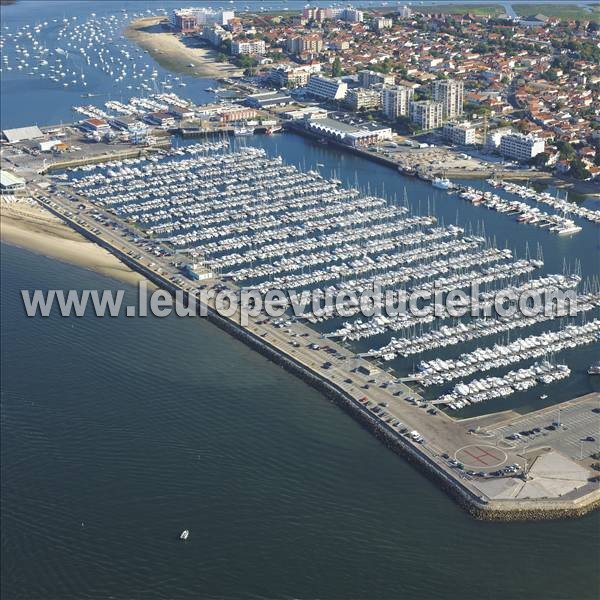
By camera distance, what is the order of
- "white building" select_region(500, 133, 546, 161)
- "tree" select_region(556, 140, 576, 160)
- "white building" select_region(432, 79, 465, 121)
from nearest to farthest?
"tree" select_region(556, 140, 576, 160) < "white building" select_region(500, 133, 546, 161) < "white building" select_region(432, 79, 465, 121)

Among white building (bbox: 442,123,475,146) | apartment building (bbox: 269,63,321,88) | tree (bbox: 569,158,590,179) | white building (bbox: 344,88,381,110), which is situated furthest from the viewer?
apartment building (bbox: 269,63,321,88)

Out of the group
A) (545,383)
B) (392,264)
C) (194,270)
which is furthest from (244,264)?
(545,383)

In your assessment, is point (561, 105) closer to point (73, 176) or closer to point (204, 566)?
point (73, 176)

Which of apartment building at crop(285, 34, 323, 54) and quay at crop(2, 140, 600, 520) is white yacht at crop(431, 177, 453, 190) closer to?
quay at crop(2, 140, 600, 520)

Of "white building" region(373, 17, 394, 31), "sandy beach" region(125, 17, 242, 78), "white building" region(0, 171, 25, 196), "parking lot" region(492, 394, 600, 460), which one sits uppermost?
"white building" region(373, 17, 394, 31)

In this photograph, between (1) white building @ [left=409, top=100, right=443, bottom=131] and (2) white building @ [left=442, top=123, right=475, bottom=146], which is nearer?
(2) white building @ [left=442, top=123, right=475, bottom=146]

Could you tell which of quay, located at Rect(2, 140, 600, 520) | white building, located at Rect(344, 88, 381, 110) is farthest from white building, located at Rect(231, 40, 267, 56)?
quay, located at Rect(2, 140, 600, 520)

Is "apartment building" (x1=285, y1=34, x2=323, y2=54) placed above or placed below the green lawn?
below
